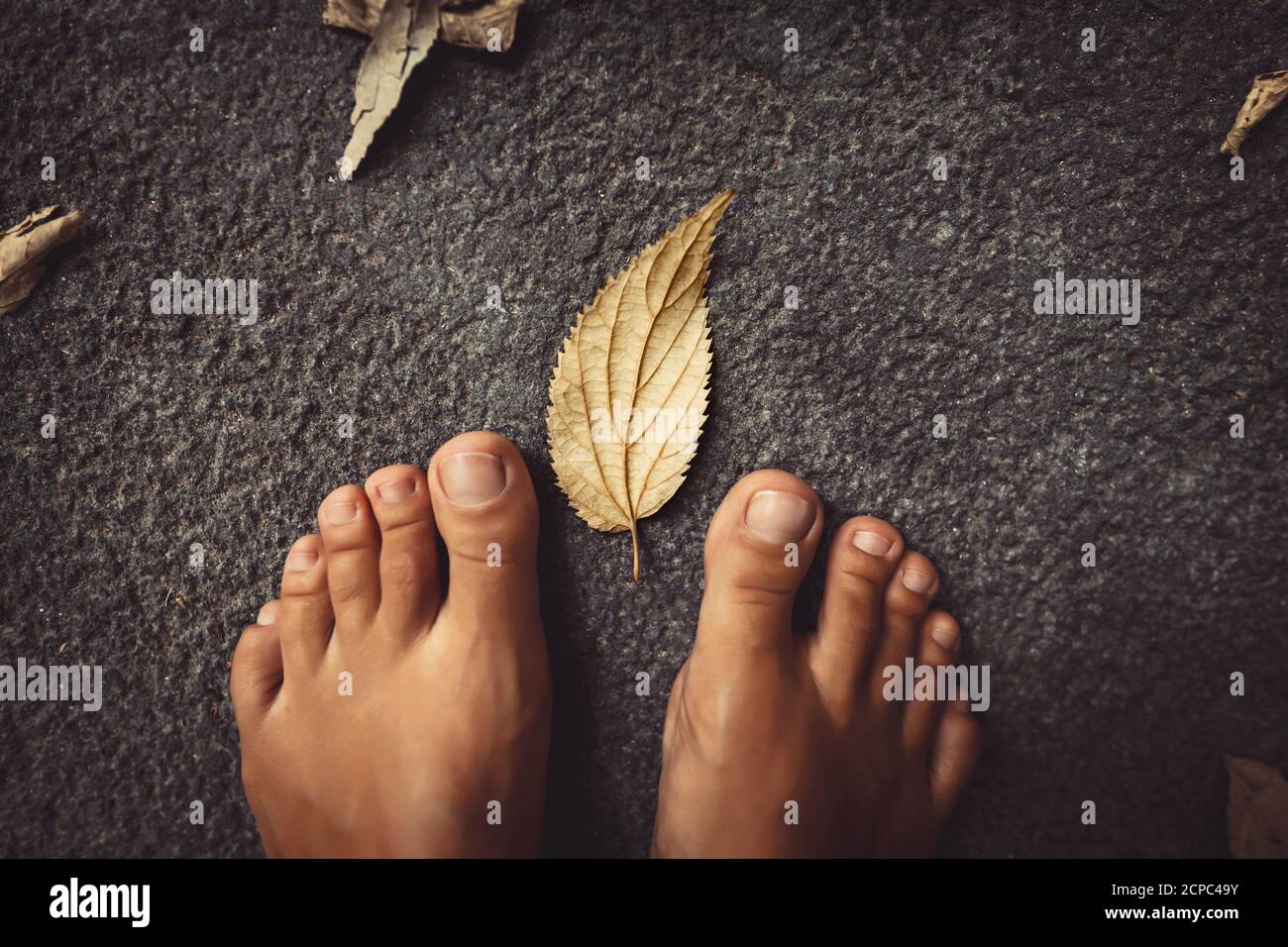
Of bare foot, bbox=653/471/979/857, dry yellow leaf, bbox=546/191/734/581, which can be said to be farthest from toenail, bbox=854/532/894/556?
dry yellow leaf, bbox=546/191/734/581

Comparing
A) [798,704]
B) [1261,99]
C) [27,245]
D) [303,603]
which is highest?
[1261,99]

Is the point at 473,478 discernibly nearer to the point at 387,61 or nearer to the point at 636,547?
the point at 636,547

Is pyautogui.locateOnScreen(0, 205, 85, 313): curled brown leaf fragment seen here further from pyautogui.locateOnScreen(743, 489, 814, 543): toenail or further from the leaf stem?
pyautogui.locateOnScreen(743, 489, 814, 543): toenail

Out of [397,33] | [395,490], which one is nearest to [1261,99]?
[397,33]

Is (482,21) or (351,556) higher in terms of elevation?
(482,21)

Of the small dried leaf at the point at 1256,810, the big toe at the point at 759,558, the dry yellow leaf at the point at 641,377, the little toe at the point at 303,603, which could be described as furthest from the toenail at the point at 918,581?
the little toe at the point at 303,603
